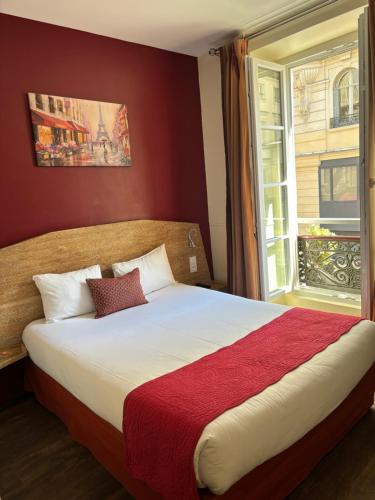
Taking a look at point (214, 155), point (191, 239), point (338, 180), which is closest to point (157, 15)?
point (214, 155)

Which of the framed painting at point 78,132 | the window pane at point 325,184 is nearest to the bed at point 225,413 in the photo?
the framed painting at point 78,132

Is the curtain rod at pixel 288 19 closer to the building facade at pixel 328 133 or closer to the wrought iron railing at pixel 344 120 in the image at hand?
the building facade at pixel 328 133

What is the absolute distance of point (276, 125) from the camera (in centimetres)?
349

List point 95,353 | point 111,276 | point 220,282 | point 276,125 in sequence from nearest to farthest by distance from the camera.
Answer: point 95,353 → point 111,276 → point 276,125 → point 220,282

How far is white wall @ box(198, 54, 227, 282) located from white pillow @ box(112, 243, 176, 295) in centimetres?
73

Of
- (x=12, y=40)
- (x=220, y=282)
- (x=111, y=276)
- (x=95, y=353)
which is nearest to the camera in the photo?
(x=95, y=353)

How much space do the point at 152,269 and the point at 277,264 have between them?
1.32 m

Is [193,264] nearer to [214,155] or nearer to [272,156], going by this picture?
[214,155]

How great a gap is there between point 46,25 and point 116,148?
984 millimetres

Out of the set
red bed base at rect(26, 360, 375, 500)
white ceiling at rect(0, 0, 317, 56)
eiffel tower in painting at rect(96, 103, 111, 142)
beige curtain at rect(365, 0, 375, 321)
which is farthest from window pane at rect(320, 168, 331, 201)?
eiffel tower in painting at rect(96, 103, 111, 142)

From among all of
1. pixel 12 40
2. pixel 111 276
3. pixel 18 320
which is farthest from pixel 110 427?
pixel 12 40

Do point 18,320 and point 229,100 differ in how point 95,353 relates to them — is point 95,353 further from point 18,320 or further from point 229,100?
point 229,100

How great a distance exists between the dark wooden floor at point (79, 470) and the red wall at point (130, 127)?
135 centimetres

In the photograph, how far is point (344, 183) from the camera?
3783 millimetres
